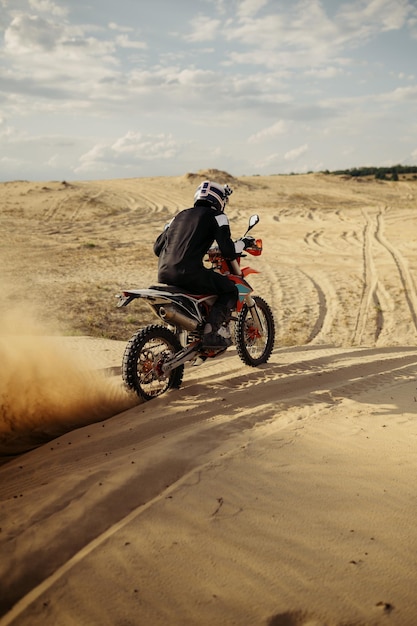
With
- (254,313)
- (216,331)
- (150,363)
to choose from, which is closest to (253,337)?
(254,313)

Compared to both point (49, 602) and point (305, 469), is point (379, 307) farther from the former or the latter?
point (49, 602)

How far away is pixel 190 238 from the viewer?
193 inches

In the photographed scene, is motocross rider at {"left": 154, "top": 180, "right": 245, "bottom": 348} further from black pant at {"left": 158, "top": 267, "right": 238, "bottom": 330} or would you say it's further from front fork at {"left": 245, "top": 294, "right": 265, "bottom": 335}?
front fork at {"left": 245, "top": 294, "right": 265, "bottom": 335}

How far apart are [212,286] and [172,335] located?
2.10 feet

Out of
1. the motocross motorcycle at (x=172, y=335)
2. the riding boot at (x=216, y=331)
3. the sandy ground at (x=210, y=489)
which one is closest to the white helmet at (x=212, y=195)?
the motocross motorcycle at (x=172, y=335)

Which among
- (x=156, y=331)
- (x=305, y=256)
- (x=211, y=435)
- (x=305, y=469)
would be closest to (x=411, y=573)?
(x=305, y=469)

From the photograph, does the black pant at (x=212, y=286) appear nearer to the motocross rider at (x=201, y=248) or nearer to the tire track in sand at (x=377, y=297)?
the motocross rider at (x=201, y=248)

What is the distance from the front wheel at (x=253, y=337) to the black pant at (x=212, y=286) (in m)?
0.34

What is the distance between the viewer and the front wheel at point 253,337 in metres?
5.74

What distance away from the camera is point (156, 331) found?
15.8 feet

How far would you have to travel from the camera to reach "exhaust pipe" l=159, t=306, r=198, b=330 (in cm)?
484

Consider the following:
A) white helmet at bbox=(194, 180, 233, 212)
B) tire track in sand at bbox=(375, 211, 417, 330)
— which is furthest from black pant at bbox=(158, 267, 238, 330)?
tire track in sand at bbox=(375, 211, 417, 330)

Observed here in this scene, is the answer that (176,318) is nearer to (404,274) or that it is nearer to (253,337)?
(253,337)

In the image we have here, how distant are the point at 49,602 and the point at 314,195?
32.5m
